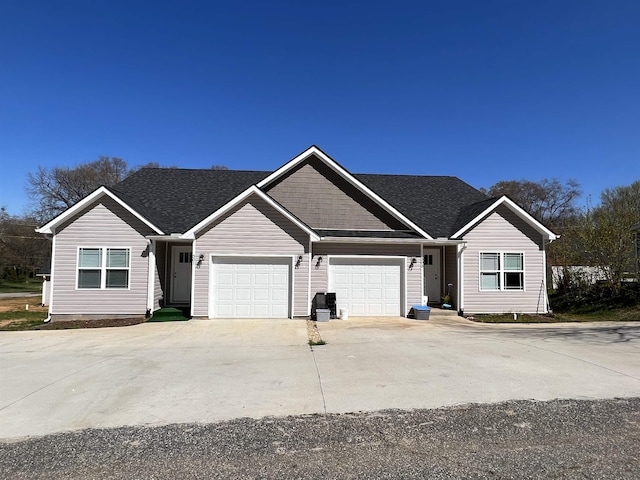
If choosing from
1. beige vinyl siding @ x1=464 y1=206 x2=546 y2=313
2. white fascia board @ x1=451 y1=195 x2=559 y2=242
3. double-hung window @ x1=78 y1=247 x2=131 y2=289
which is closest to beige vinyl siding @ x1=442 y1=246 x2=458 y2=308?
beige vinyl siding @ x1=464 y1=206 x2=546 y2=313

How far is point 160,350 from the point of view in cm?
891

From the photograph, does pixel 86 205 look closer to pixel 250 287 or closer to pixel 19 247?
pixel 250 287

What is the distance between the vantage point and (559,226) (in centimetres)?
4428

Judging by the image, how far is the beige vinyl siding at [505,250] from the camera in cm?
1527

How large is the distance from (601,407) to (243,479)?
4.76 metres

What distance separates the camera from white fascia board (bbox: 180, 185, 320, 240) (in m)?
13.6

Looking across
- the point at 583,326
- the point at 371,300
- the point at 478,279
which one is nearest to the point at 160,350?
the point at 371,300

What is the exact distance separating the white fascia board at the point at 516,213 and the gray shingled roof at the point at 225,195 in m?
0.72

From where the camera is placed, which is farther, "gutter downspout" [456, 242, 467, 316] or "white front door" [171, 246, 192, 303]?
"white front door" [171, 246, 192, 303]

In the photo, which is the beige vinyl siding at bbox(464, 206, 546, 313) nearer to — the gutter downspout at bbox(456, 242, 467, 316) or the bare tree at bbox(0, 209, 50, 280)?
the gutter downspout at bbox(456, 242, 467, 316)

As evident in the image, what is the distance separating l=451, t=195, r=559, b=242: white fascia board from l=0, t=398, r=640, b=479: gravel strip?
1061 centimetres

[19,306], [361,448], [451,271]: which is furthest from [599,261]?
[19,306]

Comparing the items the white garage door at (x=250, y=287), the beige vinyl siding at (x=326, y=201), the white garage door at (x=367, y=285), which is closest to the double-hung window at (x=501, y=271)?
the white garage door at (x=367, y=285)

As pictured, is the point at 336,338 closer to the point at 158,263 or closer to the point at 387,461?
the point at 387,461
